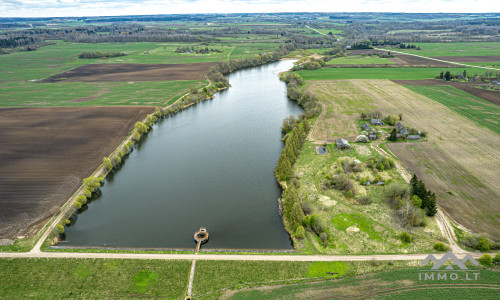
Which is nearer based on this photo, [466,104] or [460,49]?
[466,104]

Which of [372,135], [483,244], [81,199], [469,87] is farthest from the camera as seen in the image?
[469,87]

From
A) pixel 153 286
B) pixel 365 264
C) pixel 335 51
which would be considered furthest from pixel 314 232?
pixel 335 51

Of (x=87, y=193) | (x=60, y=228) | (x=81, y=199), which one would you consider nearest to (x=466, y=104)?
(x=87, y=193)

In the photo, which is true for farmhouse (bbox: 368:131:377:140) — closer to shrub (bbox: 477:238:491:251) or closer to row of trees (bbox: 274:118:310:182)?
row of trees (bbox: 274:118:310:182)

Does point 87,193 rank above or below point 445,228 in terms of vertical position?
above

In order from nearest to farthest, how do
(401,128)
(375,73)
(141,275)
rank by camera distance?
(141,275) < (401,128) < (375,73)

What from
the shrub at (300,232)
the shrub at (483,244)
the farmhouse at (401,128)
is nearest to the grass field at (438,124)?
the shrub at (483,244)

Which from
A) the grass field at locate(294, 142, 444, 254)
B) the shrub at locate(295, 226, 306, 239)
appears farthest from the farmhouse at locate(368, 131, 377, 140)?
the shrub at locate(295, 226, 306, 239)

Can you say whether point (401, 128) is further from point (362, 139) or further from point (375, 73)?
point (375, 73)
